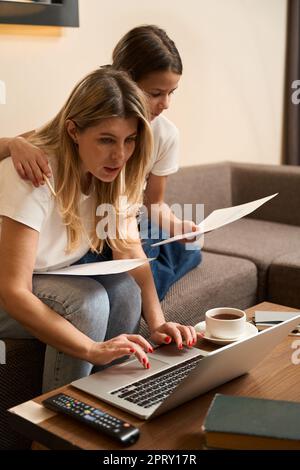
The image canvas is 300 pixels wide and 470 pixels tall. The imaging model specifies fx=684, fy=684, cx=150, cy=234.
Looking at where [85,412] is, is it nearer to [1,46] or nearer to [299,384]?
[299,384]

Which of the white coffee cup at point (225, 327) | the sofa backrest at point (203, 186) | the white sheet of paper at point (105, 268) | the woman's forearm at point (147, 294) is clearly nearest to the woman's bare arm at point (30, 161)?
the white sheet of paper at point (105, 268)

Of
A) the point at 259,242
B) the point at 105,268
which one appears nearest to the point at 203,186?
the point at 259,242

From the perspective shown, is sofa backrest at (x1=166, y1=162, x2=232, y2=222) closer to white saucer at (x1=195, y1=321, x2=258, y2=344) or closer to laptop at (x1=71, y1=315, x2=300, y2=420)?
white saucer at (x1=195, y1=321, x2=258, y2=344)

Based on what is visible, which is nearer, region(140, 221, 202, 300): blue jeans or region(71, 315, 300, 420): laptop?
region(71, 315, 300, 420): laptop

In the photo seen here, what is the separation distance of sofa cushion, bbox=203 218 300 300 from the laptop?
118 centimetres

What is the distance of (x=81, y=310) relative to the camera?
1.55 metres

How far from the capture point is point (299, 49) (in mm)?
3875

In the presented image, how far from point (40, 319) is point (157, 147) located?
1009mm

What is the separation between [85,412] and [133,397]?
107 millimetres

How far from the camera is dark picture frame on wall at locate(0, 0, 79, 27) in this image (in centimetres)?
229

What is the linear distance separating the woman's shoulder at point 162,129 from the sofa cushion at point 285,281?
2.04 ft

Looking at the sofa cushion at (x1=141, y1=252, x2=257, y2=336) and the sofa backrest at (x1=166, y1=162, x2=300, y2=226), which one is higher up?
the sofa backrest at (x1=166, y1=162, x2=300, y2=226)

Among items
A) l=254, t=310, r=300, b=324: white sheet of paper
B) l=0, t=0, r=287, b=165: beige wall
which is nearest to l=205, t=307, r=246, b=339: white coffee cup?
l=254, t=310, r=300, b=324: white sheet of paper
